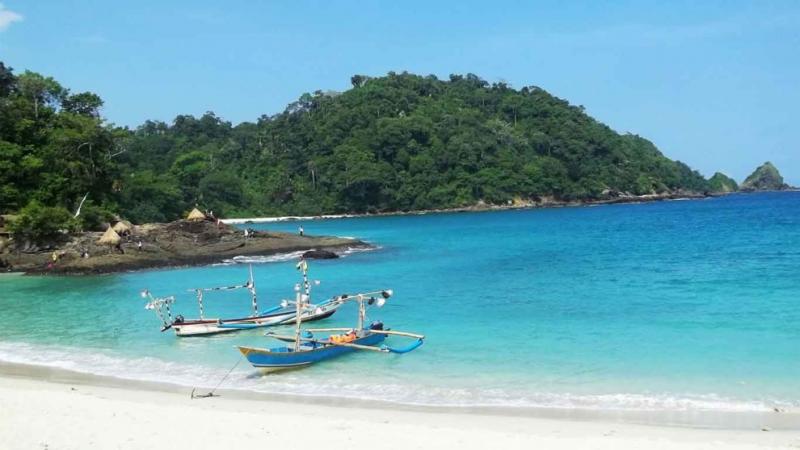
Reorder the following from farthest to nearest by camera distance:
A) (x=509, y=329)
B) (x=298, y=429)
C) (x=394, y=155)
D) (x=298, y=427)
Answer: (x=394, y=155) → (x=509, y=329) → (x=298, y=427) → (x=298, y=429)

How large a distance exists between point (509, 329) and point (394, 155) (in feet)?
324

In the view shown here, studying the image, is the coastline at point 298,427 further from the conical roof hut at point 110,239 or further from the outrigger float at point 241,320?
the conical roof hut at point 110,239

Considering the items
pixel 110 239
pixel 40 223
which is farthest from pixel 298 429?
pixel 40 223

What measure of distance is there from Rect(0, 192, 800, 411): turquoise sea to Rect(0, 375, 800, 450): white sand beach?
1.33 meters

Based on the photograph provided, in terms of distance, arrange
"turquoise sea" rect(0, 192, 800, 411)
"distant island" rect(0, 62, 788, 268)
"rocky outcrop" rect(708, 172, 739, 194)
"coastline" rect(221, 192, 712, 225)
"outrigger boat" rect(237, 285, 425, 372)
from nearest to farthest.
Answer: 1. "turquoise sea" rect(0, 192, 800, 411)
2. "outrigger boat" rect(237, 285, 425, 372)
3. "coastline" rect(221, 192, 712, 225)
4. "distant island" rect(0, 62, 788, 268)
5. "rocky outcrop" rect(708, 172, 739, 194)

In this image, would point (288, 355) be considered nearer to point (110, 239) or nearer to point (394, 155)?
point (110, 239)

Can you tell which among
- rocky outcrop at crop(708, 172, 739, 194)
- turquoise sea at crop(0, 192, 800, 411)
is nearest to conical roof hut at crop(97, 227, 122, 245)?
turquoise sea at crop(0, 192, 800, 411)

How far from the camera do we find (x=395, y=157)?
115125mm

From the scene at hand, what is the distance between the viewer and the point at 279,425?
10.1 metres

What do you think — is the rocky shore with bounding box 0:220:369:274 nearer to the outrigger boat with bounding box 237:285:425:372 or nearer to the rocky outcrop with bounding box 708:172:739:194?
the outrigger boat with bounding box 237:285:425:372

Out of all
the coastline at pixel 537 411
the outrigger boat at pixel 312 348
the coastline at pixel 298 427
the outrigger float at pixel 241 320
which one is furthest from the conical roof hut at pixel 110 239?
the coastline at pixel 298 427

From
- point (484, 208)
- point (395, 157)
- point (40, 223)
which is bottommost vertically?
point (484, 208)

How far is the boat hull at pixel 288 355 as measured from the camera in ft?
44.9

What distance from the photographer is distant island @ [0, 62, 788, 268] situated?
106812 mm
